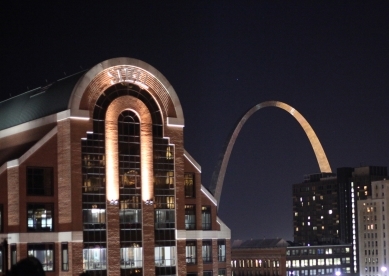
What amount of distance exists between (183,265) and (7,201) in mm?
18734

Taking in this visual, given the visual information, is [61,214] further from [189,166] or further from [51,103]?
[189,166]

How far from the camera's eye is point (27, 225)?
237ft

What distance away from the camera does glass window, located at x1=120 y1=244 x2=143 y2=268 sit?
76375 mm

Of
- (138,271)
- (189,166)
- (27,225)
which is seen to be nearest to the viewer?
(27,225)

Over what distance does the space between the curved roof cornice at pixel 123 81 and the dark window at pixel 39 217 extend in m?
9.09

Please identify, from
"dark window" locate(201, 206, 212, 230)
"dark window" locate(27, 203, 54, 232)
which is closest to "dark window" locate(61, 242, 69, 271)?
"dark window" locate(27, 203, 54, 232)

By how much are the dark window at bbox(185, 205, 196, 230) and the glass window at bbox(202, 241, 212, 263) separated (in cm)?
288

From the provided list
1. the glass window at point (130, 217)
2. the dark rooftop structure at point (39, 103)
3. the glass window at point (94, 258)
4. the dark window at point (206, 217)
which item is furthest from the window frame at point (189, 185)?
the dark rooftop structure at point (39, 103)

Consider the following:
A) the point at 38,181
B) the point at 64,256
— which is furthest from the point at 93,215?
the point at 38,181

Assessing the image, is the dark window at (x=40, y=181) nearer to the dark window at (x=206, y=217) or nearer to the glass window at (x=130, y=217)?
the glass window at (x=130, y=217)

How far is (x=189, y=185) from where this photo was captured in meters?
86.1

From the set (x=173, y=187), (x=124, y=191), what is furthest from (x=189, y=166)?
(x=124, y=191)

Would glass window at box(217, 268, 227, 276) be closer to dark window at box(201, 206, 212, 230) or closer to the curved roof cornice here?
dark window at box(201, 206, 212, 230)

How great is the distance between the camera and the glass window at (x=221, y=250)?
3483 inches
